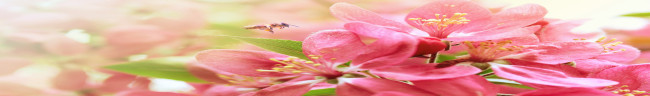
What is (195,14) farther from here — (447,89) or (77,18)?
(447,89)

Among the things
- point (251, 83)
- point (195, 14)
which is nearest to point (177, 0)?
point (195, 14)

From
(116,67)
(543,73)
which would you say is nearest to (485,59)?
(543,73)

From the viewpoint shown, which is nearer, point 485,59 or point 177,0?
point 485,59

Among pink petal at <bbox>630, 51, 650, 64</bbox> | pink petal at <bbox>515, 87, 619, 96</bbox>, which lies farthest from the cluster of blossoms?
pink petal at <bbox>630, 51, 650, 64</bbox>

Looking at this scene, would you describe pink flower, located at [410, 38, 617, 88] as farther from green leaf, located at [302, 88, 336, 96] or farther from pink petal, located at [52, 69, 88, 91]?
pink petal, located at [52, 69, 88, 91]

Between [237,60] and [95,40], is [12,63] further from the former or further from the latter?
[237,60]

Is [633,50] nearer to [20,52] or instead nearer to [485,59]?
[485,59]

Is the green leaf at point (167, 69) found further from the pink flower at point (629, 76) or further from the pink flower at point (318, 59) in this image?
the pink flower at point (629, 76)
